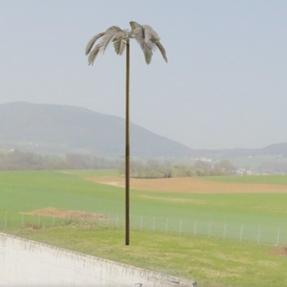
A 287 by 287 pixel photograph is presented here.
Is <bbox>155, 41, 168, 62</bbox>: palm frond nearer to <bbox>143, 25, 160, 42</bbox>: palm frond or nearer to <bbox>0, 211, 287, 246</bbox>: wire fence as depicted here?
<bbox>143, 25, 160, 42</bbox>: palm frond

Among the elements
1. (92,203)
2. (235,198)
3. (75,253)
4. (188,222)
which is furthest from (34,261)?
(235,198)

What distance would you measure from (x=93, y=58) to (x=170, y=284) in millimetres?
15505

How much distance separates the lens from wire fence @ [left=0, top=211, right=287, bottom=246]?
40.3 meters

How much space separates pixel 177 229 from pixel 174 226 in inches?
71.6

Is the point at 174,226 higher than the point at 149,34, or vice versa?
the point at 149,34

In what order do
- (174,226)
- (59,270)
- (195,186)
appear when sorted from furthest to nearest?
(195,186) → (174,226) → (59,270)

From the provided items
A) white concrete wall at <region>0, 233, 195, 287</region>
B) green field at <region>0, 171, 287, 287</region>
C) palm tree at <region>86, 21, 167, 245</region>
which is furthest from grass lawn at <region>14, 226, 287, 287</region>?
palm tree at <region>86, 21, 167, 245</region>

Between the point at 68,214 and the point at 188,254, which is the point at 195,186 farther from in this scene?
the point at 188,254

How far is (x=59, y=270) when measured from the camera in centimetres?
2589

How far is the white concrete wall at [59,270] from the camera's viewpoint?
70.1 feet

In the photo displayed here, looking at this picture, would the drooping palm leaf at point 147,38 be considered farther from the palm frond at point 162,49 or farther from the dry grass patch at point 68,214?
the dry grass patch at point 68,214

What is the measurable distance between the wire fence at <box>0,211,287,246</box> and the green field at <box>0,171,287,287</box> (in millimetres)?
71

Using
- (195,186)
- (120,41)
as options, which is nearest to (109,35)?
(120,41)

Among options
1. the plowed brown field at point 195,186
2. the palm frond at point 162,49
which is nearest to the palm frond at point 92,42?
the palm frond at point 162,49
